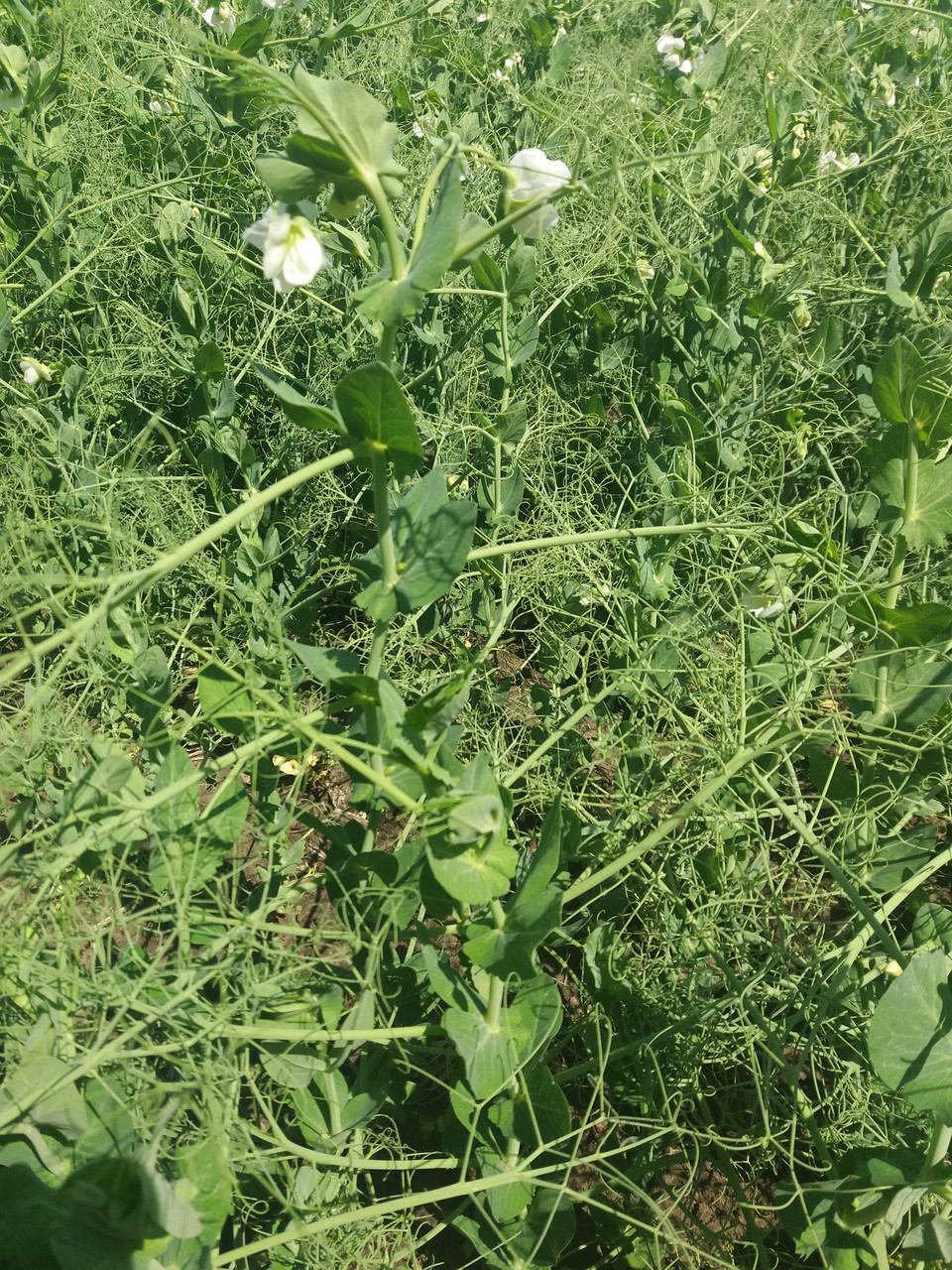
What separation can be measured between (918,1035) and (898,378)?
2.44 feet

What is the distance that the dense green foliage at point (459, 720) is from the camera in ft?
2.79

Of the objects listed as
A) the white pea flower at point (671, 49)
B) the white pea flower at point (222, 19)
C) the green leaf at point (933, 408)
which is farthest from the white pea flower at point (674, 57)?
the green leaf at point (933, 408)

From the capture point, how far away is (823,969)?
3.95 ft

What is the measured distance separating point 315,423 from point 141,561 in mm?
921

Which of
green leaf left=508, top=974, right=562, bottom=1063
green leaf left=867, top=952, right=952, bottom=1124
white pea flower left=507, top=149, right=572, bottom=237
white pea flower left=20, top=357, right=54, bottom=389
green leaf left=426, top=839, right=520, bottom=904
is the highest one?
white pea flower left=507, top=149, right=572, bottom=237

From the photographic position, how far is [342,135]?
30.1 inches

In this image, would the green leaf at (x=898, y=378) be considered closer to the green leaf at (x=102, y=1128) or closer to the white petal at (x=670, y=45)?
the green leaf at (x=102, y=1128)

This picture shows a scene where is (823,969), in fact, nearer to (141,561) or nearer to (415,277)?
(415,277)

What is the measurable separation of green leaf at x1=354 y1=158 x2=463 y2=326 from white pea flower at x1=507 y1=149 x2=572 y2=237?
8 cm

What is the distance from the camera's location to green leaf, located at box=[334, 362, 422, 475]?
31.7 inches

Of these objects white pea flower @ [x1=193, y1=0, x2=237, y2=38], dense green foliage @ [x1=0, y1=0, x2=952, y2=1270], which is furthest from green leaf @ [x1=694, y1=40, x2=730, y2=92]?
white pea flower @ [x1=193, y1=0, x2=237, y2=38]

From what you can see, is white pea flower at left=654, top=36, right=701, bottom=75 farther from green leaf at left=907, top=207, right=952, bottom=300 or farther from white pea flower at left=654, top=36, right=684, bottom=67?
green leaf at left=907, top=207, right=952, bottom=300

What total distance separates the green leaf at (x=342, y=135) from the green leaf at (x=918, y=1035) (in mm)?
853

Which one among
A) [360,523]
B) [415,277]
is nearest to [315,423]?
[415,277]
